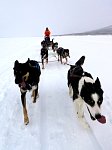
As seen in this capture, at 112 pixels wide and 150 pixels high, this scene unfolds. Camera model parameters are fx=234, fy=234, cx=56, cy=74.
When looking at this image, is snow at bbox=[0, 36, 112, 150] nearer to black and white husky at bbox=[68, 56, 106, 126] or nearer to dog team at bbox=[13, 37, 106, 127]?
dog team at bbox=[13, 37, 106, 127]

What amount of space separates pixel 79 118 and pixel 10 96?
210 cm

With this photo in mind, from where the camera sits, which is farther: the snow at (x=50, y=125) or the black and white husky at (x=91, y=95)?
the snow at (x=50, y=125)

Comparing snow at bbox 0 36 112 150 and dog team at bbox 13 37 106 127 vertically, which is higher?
dog team at bbox 13 37 106 127

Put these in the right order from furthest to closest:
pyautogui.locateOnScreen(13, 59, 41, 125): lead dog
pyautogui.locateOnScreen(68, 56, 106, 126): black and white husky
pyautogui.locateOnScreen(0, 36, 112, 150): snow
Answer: pyautogui.locateOnScreen(13, 59, 41, 125): lead dog → pyautogui.locateOnScreen(0, 36, 112, 150): snow → pyautogui.locateOnScreen(68, 56, 106, 126): black and white husky

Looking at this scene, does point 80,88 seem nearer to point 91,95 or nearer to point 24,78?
point 91,95

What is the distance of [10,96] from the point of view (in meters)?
5.49

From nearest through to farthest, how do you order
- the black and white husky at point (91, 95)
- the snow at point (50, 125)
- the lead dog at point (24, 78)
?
the black and white husky at point (91, 95)
the snow at point (50, 125)
the lead dog at point (24, 78)

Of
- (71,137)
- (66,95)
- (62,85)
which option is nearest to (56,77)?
(62,85)

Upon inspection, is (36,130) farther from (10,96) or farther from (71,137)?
(10,96)

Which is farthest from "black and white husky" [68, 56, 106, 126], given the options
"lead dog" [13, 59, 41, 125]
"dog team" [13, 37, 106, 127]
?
"lead dog" [13, 59, 41, 125]

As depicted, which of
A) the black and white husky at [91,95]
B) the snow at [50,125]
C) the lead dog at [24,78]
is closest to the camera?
the black and white husky at [91,95]

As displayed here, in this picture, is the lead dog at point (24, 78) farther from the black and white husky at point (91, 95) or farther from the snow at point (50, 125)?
the black and white husky at point (91, 95)

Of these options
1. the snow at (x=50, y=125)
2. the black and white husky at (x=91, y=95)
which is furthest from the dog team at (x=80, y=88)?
the snow at (x=50, y=125)

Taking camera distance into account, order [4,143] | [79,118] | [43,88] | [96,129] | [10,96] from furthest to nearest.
Answer: [43,88]
[10,96]
[79,118]
[96,129]
[4,143]
